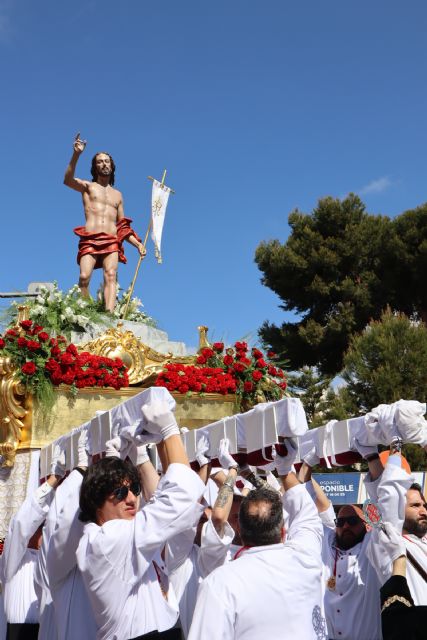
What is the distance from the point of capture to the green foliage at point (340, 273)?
24422 millimetres

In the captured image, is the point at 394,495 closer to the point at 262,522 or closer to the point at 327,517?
the point at 262,522

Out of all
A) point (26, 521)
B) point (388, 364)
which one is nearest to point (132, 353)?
point (26, 521)

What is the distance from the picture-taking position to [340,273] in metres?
25.0

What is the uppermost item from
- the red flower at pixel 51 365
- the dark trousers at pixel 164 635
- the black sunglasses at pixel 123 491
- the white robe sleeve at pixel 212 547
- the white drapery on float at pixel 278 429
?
the red flower at pixel 51 365

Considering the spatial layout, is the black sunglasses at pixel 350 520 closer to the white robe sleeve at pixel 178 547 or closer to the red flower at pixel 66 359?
the white robe sleeve at pixel 178 547

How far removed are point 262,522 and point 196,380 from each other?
6.59 meters

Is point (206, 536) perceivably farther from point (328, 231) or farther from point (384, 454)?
point (328, 231)

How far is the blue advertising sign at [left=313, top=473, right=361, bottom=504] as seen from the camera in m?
12.6

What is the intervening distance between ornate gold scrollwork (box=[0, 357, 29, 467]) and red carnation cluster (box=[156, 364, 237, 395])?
1736 millimetres

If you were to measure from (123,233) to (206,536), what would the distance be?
840 cm

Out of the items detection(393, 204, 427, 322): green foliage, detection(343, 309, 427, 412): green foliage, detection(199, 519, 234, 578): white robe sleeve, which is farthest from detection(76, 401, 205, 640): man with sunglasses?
detection(393, 204, 427, 322): green foliage

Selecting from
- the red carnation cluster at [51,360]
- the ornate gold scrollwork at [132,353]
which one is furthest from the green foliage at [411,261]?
the red carnation cluster at [51,360]

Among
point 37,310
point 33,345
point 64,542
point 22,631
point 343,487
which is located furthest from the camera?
point 343,487

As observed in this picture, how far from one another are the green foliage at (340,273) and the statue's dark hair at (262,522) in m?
21.3
